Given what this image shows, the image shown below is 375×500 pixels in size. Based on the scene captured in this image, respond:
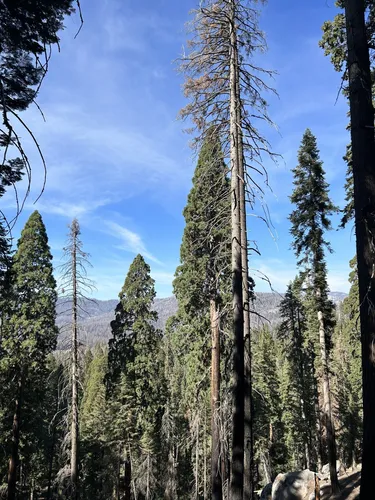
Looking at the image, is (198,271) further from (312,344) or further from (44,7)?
(312,344)

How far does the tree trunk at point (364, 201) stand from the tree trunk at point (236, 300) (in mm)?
2676

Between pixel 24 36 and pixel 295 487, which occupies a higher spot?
pixel 24 36

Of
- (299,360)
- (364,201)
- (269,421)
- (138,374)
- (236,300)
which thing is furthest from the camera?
(269,421)

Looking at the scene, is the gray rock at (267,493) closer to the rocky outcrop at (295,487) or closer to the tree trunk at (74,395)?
the rocky outcrop at (295,487)

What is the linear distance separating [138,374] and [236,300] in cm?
1394

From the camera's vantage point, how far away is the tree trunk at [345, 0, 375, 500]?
428 centimetres

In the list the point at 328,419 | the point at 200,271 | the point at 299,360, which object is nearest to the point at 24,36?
the point at 200,271

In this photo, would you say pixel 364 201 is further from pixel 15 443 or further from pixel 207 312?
pixel 15 443

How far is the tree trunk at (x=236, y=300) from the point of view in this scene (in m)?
6.46

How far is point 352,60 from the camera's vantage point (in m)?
5.38

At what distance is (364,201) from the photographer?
16.0 ft

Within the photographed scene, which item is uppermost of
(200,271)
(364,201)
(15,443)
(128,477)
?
(200,271)

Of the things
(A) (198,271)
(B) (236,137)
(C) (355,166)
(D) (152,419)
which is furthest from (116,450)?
(C) (355,166)

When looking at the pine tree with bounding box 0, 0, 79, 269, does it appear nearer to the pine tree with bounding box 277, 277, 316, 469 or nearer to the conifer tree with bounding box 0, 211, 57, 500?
the conifer tree with bounding box 0, 211, 57, 500
